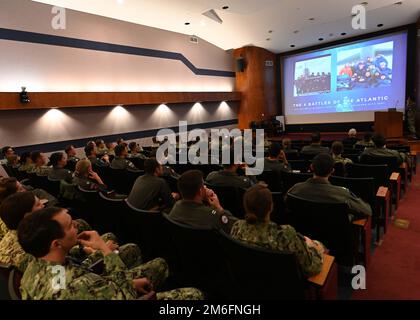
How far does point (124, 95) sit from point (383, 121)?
8.04 m

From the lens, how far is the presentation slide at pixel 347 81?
1038 cm

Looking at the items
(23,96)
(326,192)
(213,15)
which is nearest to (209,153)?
(326,192)

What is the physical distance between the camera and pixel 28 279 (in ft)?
4.07

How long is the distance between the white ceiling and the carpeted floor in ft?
23.0

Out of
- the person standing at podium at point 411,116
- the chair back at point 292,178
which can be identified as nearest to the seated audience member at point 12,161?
the chair back at point 292,178

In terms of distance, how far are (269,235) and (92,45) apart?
8.88 metres

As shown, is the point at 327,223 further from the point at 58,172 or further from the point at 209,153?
the point at 58,172

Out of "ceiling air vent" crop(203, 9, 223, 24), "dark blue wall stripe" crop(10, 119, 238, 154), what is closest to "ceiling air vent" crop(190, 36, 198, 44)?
"ceiling air vent" crop(203, 9, 223, 24)

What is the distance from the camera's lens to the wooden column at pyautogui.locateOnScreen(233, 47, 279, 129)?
1284cm

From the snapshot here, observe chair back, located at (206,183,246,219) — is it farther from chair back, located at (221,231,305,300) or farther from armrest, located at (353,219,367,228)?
chair back, located at (221,231,305,300)

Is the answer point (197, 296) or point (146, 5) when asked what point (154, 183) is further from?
point (146, 5)

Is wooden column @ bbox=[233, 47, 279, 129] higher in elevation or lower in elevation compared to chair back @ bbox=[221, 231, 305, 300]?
higher

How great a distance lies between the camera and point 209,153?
538 centimetres

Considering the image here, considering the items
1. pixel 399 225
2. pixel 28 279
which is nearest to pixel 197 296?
pixel 28 279
